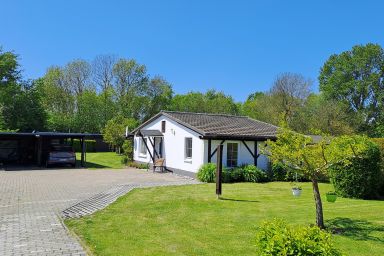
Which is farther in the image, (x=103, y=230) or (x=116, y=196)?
(x=116, y=196)

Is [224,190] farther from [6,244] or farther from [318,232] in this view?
[318,232]

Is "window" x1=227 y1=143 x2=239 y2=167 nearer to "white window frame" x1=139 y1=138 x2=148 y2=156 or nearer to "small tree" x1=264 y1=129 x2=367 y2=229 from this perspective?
"white window frame" x1=139 y1=138 x2=148 y2=156

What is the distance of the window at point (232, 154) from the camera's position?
820 inches

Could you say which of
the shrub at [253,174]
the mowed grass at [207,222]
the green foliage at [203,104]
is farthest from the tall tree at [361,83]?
the mowed grass at [207,222]

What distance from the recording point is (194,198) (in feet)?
43.3

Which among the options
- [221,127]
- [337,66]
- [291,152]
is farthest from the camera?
[337,66]

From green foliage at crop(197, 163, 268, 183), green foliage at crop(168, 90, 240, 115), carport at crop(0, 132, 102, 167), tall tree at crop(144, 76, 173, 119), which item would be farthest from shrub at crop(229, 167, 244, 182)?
green foliage at crop(168, 90, 240, 115)

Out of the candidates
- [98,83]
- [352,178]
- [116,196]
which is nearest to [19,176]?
[116,196]

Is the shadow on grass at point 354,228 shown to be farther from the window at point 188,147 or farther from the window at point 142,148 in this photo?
the window at point 142,148

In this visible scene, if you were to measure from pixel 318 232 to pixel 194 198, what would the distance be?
29.7 feet

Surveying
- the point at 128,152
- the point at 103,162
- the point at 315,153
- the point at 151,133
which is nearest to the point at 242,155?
the point at 151,133

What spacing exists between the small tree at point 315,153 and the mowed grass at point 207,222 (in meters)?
1.33

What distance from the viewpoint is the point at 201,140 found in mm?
A: 20156

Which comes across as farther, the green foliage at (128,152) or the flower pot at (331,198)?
the green foliage at (128,152)
